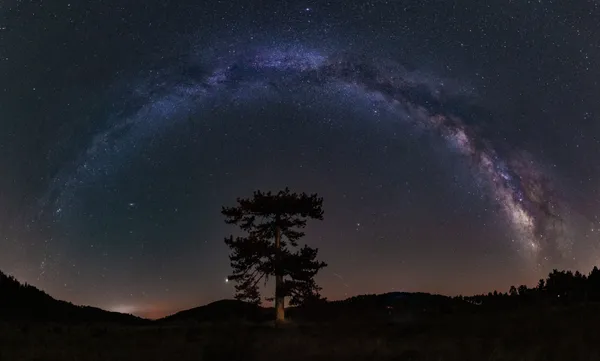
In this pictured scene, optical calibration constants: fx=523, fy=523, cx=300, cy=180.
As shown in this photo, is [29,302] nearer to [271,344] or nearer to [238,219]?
[238,219]

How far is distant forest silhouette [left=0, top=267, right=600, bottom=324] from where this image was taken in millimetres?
28688

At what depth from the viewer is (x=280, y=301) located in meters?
34.7

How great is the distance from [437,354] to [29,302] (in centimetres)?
7379

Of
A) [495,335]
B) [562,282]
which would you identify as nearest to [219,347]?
[495,335]

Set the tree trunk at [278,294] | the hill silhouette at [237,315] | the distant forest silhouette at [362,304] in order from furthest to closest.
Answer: the tree trunk at [278,294], the distant forest silhouette at [362,304], the hill silhouette at [237,315]

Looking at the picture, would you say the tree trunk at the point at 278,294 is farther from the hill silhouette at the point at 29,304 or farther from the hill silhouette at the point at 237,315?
the hill silhouette at the point at 29,304

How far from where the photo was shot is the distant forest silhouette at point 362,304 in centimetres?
2869

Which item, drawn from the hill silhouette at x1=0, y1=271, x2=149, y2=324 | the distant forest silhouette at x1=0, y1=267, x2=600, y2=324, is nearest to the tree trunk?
the distant forest silhouette at x1=0, y1=267, x2=600, y2=324

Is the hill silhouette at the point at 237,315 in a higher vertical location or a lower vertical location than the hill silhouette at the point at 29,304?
lower

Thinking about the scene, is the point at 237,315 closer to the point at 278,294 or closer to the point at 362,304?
the point at 278,294

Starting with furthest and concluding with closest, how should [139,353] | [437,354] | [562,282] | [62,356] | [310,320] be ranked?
1. [562,282]
2. [310,320]
3. [139,353]
4. [62,356]
5. [437,354]

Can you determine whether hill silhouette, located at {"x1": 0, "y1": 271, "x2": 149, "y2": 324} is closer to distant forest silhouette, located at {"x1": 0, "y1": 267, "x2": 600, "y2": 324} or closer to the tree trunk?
distant forest silhouette, located at {"x1": 0, "y1": 267, "x2": 600, "y2": 324}

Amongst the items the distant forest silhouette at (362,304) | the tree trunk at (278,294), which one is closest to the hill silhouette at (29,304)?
the distant forest silhouette at (362,304)

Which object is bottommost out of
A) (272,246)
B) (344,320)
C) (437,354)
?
(437,354)
